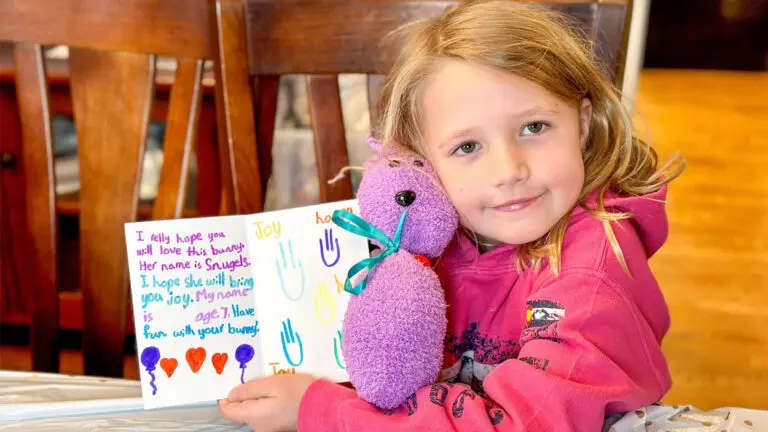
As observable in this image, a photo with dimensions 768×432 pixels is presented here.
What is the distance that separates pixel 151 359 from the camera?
84 cm

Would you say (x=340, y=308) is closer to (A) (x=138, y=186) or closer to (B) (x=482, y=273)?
(B) (x=482, y=273)

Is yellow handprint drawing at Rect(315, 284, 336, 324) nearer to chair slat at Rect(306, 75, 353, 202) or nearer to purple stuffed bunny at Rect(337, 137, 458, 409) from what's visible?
purple stuffed bunny at Rect(337, 137, 458, 409)

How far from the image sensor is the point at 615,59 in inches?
37.5

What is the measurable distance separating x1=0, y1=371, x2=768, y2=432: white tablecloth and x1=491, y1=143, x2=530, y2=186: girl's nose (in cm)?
31

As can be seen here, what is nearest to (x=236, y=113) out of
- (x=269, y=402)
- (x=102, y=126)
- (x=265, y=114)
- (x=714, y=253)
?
(x=265, y=114)

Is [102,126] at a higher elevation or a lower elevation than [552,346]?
higher

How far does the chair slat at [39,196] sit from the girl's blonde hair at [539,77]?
49cm

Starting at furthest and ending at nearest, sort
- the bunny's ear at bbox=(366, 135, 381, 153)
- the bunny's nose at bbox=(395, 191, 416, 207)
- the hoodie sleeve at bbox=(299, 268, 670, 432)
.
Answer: the bunny's ear at bbox=(366, 135, 381, 153), the bunny's nose at bbox=(395, 191, 416, 207), the hoodie sleeve at bbox=(299, 268, 670, 432)

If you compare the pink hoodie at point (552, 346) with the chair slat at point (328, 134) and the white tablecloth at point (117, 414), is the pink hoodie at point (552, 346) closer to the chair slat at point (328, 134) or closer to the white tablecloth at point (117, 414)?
the white tablecloth at point (117, 414)

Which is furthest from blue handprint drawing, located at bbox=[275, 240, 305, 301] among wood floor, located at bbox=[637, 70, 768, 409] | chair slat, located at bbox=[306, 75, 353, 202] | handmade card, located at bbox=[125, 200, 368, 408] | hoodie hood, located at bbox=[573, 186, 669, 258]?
wood floor, located at bbox=[637, 70, 768, 409]

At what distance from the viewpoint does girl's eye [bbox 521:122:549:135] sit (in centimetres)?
84

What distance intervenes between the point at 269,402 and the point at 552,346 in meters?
0.34

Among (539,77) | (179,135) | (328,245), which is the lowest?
Answer: (328,245)

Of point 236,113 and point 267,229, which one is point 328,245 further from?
point 236,113
